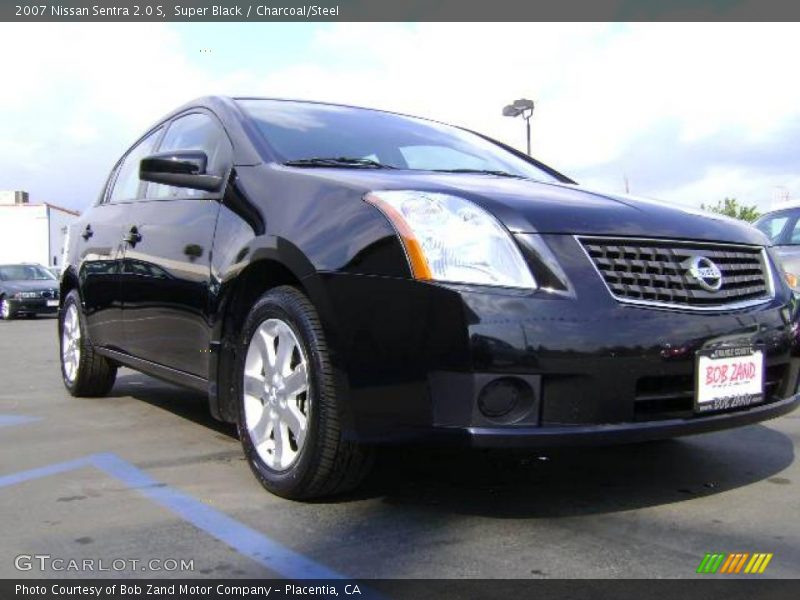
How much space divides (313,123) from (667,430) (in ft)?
7.11

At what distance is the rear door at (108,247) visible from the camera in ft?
15.6

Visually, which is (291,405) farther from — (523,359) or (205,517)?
(523,359)

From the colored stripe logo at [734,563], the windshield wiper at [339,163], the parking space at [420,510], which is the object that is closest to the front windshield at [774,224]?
the parking space at [420,510]

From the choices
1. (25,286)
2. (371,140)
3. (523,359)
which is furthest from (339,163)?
(25,286)

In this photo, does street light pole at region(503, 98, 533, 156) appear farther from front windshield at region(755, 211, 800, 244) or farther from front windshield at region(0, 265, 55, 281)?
front windshield at region(0, 265, 55, 281)

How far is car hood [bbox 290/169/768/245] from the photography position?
2750 millimetres

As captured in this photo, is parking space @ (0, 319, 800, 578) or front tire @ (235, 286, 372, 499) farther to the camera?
front tire @ (235, 286, 372, 499)

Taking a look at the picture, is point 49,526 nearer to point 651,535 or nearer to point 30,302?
point 651,535

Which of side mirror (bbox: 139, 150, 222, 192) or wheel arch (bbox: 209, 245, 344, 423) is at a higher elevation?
side mirror (bbox: 139, 150, 222, 192)

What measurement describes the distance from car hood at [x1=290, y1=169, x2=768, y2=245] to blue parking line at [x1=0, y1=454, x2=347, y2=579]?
4.05ft

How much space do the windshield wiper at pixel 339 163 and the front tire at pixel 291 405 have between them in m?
0.57

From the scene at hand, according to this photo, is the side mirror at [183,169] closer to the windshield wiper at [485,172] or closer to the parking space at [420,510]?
the windshield wiper at [485,172]

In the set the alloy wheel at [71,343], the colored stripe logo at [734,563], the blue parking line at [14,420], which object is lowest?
the blue parking line at [14,420]

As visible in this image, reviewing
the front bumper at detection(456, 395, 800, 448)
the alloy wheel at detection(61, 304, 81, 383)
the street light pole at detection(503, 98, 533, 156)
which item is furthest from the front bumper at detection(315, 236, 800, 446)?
the street light pole at detection(503, 98, 533, 156)
